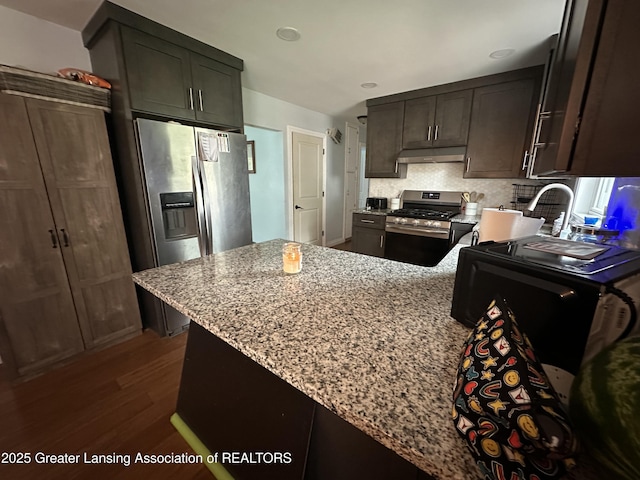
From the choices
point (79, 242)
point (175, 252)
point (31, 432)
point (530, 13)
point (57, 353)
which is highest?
point (530, 13)

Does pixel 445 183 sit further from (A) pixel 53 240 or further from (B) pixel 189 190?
(A) pixel 53 240

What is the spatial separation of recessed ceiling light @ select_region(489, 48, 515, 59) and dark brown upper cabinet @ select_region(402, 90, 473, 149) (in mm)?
543

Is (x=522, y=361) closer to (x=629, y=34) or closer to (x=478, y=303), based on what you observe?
(x=478, y=303)

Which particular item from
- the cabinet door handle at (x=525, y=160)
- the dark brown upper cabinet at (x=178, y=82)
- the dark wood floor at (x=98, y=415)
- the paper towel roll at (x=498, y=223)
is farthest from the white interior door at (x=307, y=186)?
the paper towel roll at (x=498, y=223)

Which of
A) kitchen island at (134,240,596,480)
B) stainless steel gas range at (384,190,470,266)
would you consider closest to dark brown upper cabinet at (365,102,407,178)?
stainless steel gas range at (384,190,470,266)

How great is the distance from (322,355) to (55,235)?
219 centimetres

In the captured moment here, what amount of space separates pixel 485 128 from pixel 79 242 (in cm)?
392

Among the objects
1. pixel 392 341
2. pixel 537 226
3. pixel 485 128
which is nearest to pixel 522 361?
pixel 392 341

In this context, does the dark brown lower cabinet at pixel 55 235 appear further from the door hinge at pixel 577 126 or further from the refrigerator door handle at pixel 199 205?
the door hinge at pixel 577 126

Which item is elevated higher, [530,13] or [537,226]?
[530,13]

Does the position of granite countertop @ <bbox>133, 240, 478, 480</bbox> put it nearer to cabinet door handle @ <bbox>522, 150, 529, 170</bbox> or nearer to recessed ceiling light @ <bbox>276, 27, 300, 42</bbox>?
recessed ceiling light @ <bbox>276, 27, 300, 42</bbox>

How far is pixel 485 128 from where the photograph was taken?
2760mm

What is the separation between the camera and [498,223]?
122 centimetres

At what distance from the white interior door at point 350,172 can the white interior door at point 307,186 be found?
2.76ft
